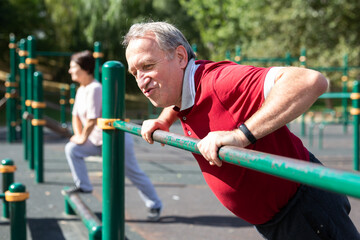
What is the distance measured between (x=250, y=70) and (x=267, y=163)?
1.94 ft

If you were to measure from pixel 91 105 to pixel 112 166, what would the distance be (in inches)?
79.0

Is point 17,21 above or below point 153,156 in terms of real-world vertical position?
above

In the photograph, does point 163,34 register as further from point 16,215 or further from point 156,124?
point 16,215

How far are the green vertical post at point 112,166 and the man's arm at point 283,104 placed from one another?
1027mm

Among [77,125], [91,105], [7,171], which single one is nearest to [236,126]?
[7,171]

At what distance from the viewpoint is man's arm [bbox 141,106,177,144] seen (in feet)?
6.20

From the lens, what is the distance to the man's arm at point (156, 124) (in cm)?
189

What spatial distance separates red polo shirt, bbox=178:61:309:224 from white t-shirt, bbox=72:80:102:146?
250cm

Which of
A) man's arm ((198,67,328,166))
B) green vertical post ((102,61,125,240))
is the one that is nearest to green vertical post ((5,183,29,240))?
green vertical post ((102,61,125,240))

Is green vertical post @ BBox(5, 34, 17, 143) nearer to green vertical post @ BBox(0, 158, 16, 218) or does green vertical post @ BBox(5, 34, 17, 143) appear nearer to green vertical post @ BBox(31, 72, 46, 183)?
green vertical post @ BBox(31, 72, 46, 183)

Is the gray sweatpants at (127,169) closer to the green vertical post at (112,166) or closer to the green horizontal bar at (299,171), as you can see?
the green vertical post at (112,166)

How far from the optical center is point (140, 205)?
15.6 feet

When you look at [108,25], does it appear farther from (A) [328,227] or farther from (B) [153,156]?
(A) [328,227]

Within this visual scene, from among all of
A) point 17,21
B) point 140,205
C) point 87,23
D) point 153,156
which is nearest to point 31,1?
point 17,21
